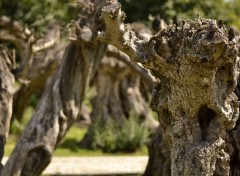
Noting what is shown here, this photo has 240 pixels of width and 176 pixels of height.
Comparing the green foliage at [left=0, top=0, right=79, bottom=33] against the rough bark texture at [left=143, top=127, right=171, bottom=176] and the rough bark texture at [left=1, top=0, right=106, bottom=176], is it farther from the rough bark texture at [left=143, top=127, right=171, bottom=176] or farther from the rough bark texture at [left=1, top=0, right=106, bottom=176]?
the rough bark texture at [left=143, top=127, right=171, bottom=176]

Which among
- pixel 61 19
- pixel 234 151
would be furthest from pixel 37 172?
pixel 61 19

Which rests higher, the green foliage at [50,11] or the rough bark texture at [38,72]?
the green foliage at [50,11]

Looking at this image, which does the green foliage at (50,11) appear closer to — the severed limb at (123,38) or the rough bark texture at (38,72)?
the rough bark texture at (38,72)

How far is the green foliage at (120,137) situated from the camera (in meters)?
21.9

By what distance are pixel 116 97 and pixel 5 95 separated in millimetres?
12378

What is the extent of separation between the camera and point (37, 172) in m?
11.8

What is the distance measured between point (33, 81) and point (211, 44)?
54.2 feet

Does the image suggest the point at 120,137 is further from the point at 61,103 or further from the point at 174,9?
the point at 174,9

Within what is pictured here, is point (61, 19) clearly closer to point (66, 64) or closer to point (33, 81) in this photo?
point (33, 81)

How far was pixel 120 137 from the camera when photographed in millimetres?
21984

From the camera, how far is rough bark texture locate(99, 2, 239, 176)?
811 cm

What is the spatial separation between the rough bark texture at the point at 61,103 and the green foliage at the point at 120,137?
31.5 feet

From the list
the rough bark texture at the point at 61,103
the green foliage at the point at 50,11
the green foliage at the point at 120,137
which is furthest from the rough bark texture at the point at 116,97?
the rough bark texture at the point at 61,103

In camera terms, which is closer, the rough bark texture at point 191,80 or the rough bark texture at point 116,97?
the rough bark texture at point 191,80
